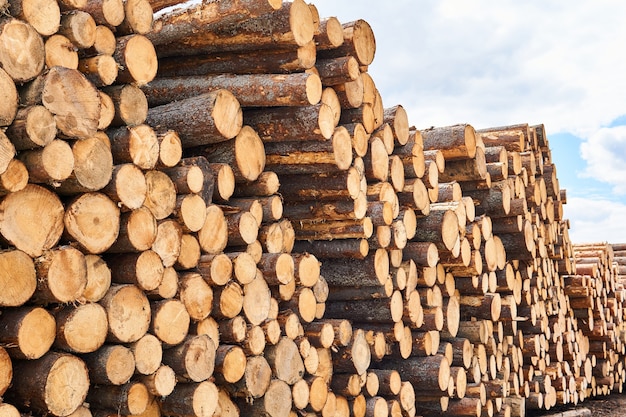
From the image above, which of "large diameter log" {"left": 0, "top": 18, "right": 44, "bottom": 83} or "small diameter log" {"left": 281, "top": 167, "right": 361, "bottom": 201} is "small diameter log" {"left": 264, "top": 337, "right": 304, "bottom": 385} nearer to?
"small diameter log" {"left": 281, "top": 167, "right": 361, "bottom": 201}

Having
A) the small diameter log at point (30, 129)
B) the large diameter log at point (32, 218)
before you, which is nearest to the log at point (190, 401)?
the large diameter log at point (32, 218)

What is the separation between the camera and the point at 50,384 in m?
3.21

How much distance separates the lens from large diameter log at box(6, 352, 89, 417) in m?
3.21

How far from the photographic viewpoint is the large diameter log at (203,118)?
435cm

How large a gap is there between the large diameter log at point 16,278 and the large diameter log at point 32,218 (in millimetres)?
47

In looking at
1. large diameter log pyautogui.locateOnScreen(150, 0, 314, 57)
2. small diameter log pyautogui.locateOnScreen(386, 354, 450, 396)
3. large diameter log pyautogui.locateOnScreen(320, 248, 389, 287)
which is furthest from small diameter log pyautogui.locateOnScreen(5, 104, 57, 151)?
small diameter log pyautogui.locateOnScreen(386, 354, 450, 396)

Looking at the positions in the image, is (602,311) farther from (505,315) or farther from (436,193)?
(436,193)

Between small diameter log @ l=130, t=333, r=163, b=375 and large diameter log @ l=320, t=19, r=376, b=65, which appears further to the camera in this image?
large diameter log @ l=320, t=19, r=376, b=65

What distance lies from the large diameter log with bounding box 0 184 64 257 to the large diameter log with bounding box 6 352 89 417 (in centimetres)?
53

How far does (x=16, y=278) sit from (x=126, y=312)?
0.66m

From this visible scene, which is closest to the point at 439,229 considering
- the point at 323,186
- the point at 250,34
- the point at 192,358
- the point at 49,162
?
the point at 323,186

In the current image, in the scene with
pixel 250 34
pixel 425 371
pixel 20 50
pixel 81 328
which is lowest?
pixel 425 371

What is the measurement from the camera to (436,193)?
21.2 feet

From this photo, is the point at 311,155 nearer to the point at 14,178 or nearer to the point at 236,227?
the point at 236,227
